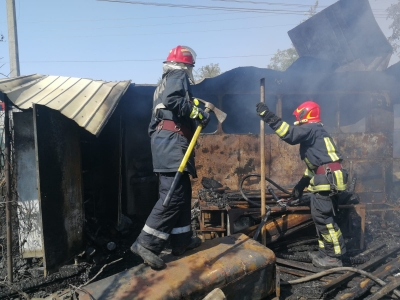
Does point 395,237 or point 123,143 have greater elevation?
point 123,143

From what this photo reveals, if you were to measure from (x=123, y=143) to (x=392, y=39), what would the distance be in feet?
62.9

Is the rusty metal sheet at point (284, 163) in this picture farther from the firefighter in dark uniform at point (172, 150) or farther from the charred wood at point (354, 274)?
the firefighter in dark uniform at point (172, 150)

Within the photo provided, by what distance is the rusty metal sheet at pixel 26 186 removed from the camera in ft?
13.5

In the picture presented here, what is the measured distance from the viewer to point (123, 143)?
19.4 ft

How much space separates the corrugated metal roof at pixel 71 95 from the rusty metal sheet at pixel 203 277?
1567mm

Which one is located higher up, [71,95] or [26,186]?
[71,95]

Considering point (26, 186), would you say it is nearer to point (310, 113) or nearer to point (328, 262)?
point (310, 113)

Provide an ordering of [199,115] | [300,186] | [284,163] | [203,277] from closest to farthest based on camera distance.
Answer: [203,277] → [199,115] → [300,186] → [284,163]

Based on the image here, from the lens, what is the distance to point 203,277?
2502 millimetres

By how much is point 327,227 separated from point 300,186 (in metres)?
0.77

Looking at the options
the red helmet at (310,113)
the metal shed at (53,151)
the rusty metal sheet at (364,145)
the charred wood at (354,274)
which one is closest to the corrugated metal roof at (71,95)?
the metal shed at (53,151)

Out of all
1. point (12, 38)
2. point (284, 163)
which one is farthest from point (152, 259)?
point (12, 38)

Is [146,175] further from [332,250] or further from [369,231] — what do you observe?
[369,231]

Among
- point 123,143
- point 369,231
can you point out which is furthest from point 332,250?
point 123,143
